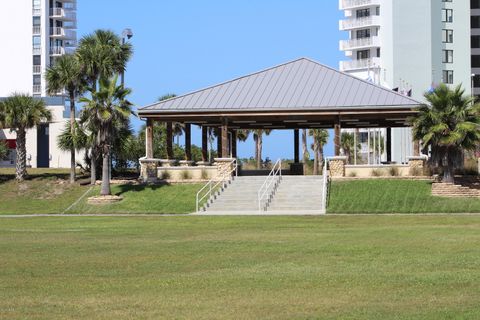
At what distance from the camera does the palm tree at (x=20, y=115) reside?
60625mm

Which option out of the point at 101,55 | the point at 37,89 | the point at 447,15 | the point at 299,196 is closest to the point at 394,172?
the point at 299,196

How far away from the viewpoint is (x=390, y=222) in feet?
124

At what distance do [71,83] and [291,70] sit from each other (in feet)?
43.9

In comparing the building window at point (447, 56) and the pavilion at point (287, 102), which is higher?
the building window at point (447, 56)

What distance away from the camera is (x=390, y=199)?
4938 centimetres

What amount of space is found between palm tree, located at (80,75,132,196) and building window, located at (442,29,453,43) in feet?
190

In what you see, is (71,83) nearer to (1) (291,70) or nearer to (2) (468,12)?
(1) (291,70)

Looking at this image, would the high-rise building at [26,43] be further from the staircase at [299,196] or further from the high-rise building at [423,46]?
the staircase at [299,196]

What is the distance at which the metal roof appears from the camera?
56.6 m

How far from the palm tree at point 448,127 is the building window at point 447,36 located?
181 feet

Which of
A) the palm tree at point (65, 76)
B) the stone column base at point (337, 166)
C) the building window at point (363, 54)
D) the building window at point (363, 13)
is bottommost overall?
the stone column base at point (337, 166)

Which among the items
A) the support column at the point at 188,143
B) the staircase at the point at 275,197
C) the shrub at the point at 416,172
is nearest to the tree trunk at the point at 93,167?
the support column at the point at 188,143

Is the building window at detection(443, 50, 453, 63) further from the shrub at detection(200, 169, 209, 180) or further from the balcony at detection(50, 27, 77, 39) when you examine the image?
the shrub at detection(200, 169, 209, 180)

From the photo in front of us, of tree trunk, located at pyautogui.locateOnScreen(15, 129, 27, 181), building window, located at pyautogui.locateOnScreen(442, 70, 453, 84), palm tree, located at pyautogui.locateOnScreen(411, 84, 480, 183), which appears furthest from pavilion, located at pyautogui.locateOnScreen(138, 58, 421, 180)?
building window, located at pyautogui.locateOnScreen(442, 70, 453, 84)
